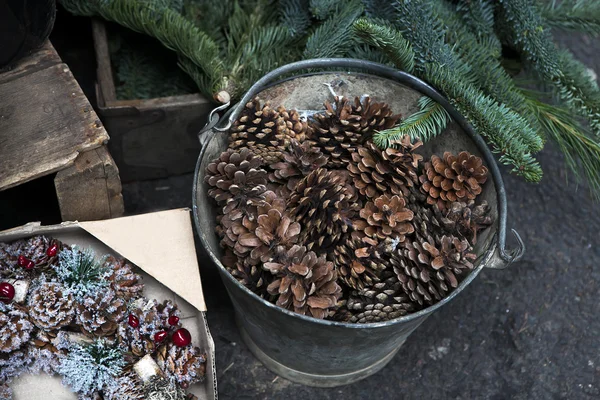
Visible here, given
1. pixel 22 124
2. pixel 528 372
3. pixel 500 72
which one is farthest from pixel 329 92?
pixel 528 372

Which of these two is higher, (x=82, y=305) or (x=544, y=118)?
(x=544, y=118)

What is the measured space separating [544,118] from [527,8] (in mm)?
274

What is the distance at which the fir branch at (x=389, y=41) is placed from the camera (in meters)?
1.28

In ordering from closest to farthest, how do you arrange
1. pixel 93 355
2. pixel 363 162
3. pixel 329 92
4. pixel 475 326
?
pixel 93 355 → pixel 363 162 → pixel 329 92 → pixel 475 326

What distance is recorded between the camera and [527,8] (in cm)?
151

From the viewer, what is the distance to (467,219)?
131cm

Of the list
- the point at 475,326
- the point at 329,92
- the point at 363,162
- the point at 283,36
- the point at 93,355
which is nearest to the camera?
the point at 93,355

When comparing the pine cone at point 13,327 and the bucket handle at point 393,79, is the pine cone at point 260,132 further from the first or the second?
the pine cone at point 13,327

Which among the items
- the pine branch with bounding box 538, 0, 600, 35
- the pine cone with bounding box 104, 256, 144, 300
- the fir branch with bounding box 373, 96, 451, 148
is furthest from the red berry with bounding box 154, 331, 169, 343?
the pine branch with bounding box 538, 0, 600, 35

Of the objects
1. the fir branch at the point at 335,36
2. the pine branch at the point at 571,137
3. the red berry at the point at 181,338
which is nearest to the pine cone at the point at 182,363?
the red berry at the point at 181,338

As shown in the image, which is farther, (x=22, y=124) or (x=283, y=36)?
(x=283, y=36)

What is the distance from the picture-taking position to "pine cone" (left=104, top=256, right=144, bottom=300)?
51.4 inches

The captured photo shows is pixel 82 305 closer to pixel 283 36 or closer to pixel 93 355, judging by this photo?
pixel 93 355

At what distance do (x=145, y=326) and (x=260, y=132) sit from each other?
19.1 inches
